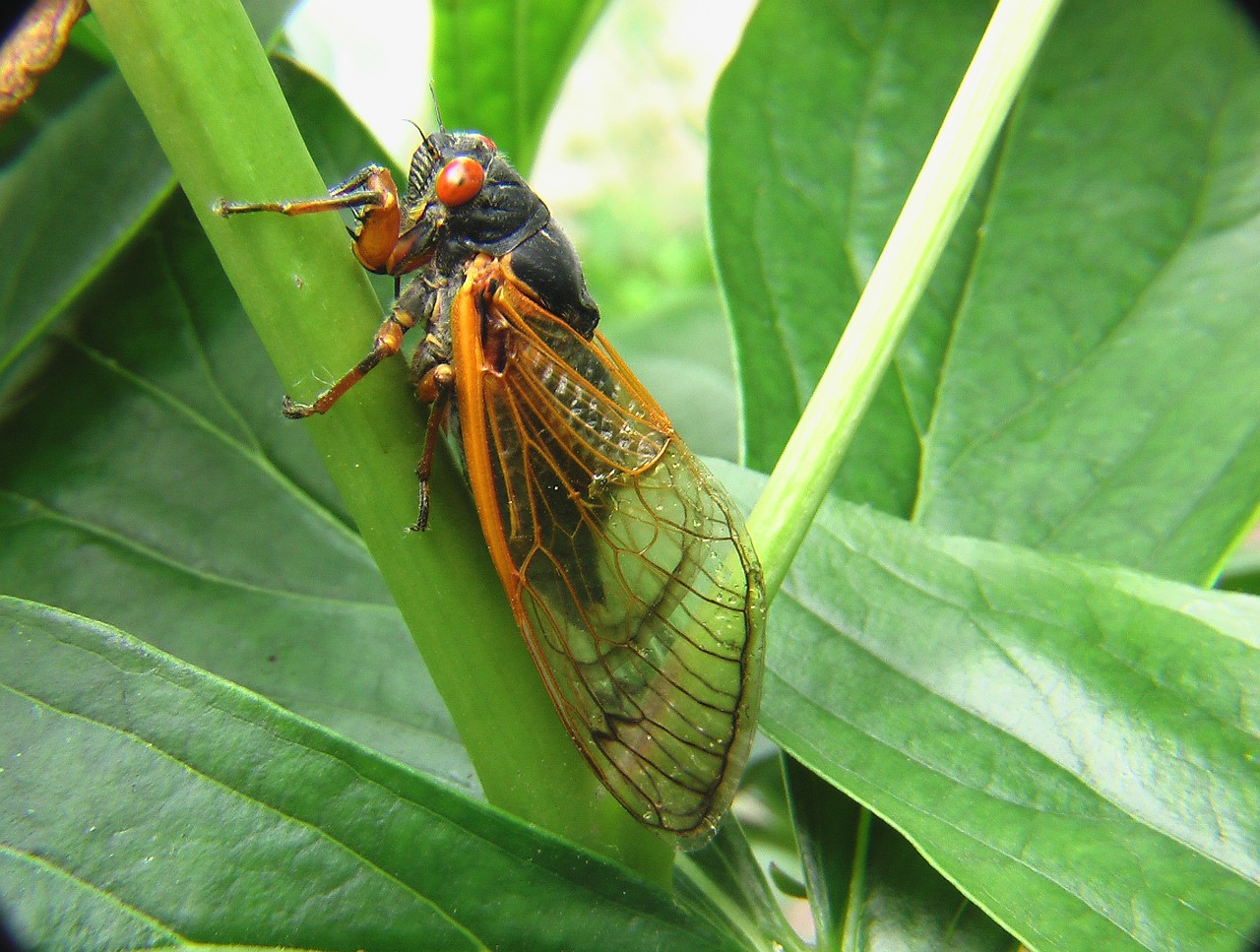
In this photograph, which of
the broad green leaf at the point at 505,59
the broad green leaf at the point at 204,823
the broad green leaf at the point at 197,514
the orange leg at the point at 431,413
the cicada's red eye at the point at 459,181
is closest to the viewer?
the broad green leaf at the point at 204,823

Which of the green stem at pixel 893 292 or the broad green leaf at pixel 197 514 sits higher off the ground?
the green stem at pixel 893 292

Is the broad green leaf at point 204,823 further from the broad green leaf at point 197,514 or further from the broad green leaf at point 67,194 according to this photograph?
the broad green leaf at point 67,194

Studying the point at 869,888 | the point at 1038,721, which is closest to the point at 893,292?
the point at 1038,721

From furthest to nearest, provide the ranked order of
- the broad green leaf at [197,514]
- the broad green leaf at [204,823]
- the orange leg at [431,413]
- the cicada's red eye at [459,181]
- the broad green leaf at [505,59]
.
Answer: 1. the broad green leaf at [505,59]
2. the cicada's red eye at [459,181]
3. the broad green leaf at [197,514]
4. the orange leg at [431,413]
5. the broad green leaf at [204,823]

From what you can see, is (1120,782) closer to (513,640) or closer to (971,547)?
(971,547)

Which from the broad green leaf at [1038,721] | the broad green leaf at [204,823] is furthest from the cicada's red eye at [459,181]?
the broad green leaf at [204,823]

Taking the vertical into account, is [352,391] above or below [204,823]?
above

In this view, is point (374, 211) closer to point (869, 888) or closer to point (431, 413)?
point (431, 413)
